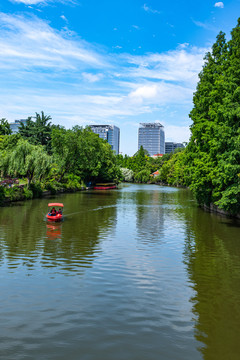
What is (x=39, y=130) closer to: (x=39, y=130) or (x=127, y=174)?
(x=39, y=130)

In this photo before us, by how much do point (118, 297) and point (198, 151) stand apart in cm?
3044

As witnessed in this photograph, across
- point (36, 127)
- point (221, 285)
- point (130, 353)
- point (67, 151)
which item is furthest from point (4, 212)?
point (36, 127)

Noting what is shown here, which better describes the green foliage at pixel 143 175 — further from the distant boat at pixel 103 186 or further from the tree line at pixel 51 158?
the distant boat at pixel 103 186

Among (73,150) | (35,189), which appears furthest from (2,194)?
(73,150)

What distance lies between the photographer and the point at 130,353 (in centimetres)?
788

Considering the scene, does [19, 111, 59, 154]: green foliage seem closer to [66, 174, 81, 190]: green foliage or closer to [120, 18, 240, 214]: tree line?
[66, 174, 81, 190]: green foliage

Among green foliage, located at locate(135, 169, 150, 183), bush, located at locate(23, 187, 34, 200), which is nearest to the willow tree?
bush, located at locate(23, 187, 34, 200)

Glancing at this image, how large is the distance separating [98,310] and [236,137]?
20.3 metres

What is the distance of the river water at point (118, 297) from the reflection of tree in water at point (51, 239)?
6cm

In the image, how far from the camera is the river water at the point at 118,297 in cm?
819

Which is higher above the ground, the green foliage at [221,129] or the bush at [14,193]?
the green foliage at [221,129]

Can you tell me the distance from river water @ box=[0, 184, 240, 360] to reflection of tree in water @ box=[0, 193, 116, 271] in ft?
0.20

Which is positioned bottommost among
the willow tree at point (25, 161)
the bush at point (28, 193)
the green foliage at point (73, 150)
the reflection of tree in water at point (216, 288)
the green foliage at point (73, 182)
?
the reflection of tree in water at point (216, 288)

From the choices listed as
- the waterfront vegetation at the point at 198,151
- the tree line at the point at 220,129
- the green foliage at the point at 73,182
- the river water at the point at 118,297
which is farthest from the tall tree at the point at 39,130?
the river water at the point at 118,297
